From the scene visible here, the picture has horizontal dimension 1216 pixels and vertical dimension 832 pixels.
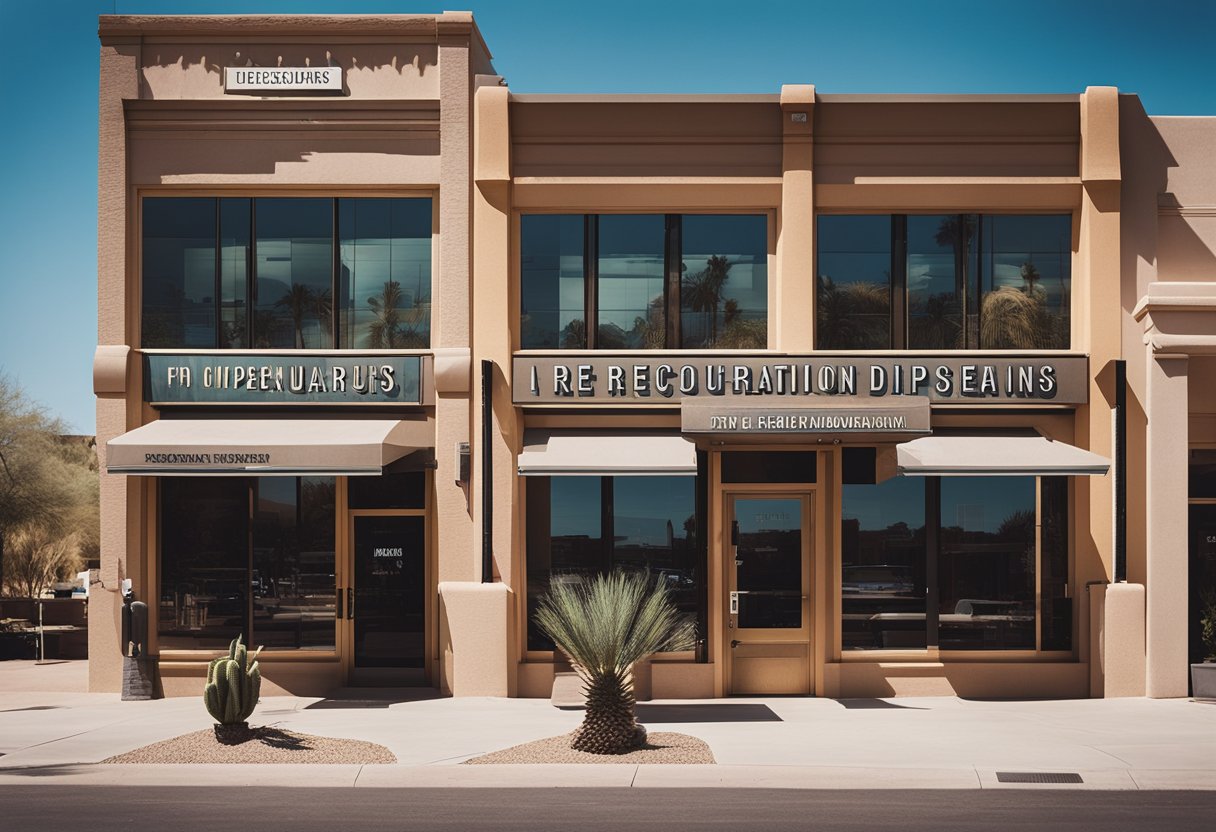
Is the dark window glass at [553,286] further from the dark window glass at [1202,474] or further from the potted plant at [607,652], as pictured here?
the dark window glass at [1202,474]

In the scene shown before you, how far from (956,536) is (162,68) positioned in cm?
1329

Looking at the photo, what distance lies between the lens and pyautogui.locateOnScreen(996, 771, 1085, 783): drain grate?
10984mm

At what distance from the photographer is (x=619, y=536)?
1670 centimetres

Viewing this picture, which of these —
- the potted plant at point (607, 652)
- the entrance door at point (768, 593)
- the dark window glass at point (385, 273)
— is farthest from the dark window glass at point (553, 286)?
the potted plant at point (607, 652)

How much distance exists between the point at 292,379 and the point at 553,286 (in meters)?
3.99

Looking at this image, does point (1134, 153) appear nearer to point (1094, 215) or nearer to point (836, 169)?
point (1094, 215)

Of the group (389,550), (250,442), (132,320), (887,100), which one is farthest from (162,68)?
(887,100)

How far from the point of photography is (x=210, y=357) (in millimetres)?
16906

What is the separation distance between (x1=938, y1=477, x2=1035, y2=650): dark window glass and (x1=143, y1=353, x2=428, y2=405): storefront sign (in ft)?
26.0

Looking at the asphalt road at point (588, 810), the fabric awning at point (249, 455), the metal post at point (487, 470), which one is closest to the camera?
the asphalt road at point (588, 810)

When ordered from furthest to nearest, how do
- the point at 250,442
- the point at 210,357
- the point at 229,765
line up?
the point at 210,357, the point at 250,442, the point at 229,765

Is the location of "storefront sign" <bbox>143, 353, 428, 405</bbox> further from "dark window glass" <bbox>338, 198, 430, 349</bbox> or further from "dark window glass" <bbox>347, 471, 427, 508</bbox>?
"dark window glass" <bbox>347, 471, 427, 508</bbox>

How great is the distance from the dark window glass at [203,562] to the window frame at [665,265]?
5.01 metres

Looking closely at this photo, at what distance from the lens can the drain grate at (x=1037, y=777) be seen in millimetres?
10984
